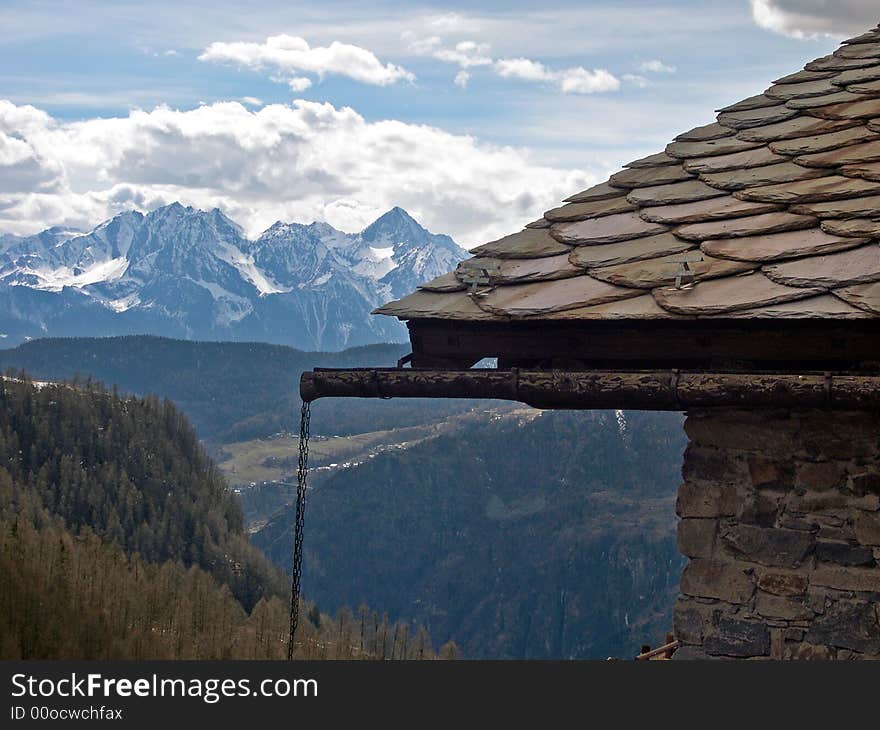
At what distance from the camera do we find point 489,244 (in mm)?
7566

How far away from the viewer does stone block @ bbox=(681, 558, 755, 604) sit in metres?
6.45

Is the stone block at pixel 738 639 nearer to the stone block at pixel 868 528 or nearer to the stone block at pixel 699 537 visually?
the stone block at pixel 699 537

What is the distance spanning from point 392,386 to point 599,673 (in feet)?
5.90

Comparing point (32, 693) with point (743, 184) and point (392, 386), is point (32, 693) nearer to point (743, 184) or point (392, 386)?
point (392, 386)

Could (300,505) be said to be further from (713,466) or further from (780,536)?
(780,536)

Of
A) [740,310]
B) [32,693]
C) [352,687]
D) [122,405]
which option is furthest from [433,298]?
[122,405]

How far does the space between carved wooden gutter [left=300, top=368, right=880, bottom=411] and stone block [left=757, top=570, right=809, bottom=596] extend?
2.81 feet

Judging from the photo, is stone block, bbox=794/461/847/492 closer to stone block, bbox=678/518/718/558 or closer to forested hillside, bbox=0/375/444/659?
stone block, bbox=678/518/718/558

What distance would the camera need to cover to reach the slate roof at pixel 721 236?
6.16 metres

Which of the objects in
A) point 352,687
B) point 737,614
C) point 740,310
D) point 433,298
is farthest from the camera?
point 433,298

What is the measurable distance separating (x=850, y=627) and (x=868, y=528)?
473 mm

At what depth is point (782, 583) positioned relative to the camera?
6348 millimetres

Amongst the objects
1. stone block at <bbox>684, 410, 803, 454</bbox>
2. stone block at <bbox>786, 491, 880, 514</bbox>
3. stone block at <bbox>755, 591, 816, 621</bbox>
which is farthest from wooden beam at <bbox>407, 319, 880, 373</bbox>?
stone block at <bbox>755, 591, 816, 621</bbox>

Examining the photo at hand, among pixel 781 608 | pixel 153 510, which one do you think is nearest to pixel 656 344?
pixel 781 608
